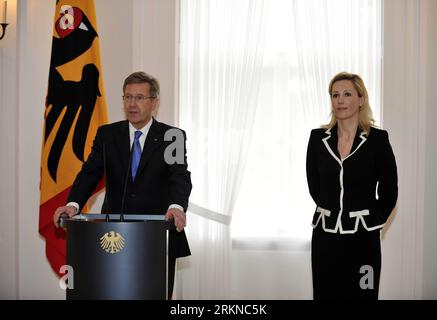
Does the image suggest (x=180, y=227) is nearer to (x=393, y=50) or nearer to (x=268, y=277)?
(x=268, y=277)

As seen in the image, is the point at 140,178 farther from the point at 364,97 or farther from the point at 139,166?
the point at 364,97

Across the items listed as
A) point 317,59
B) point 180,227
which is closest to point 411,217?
point 317,59

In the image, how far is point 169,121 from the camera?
16.6ft

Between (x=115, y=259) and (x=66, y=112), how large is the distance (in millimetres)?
2672

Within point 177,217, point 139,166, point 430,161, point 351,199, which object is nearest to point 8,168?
point 139,166

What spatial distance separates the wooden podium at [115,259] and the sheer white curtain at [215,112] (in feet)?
9.00

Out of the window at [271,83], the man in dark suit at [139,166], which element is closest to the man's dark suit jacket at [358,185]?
the man in dark suit at [139,166]

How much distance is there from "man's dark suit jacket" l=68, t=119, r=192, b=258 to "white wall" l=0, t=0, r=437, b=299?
1.94m

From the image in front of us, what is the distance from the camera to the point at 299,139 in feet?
16.7

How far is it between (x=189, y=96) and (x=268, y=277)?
5.75 ft

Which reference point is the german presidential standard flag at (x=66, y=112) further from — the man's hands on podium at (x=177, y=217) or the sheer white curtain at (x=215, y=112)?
the man's hands on podium at (x=177, y=217)

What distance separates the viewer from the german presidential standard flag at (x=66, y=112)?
4656 mm

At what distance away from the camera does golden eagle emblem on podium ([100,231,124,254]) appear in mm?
2221

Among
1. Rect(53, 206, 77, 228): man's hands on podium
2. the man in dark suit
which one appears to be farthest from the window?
Rect(53, 206, 77, 228): man's hands on podium
